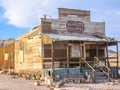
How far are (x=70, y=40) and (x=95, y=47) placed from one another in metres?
4.09

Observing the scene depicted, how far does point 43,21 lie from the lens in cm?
3005

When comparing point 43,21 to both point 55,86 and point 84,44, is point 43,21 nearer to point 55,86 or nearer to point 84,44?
point 84,44

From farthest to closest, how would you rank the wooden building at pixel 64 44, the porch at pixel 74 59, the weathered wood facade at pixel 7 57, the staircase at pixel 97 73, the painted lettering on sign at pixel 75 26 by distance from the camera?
the weathered wood facade at pixel 7 57 → the painted lettering on sign at pixel 75 26 → the wooden building at pixel 64 44 → the porch at pixel 74 59 → the staircase at pixel 97 73

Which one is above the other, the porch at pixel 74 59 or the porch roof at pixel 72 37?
the porch roof at pixel 72 37

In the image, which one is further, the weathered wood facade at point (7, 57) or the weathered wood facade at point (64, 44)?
the weathered wood facade at point (7, 57)

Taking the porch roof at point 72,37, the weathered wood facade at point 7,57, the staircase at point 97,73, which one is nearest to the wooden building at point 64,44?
the porch roof at point 72,37

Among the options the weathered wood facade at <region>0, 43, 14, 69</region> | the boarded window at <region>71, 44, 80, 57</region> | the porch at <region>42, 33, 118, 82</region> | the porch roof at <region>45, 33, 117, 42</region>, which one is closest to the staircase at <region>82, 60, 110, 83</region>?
the porch at <region>42, 33, 118, 82</region>

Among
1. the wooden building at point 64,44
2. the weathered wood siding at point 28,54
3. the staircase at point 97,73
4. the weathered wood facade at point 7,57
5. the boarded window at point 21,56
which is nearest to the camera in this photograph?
the staircase at point 97,73

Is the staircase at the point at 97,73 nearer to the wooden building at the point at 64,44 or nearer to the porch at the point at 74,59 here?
the porch at the point at 74,59

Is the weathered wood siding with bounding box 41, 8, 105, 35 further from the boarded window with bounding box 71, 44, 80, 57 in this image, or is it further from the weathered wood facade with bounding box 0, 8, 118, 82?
the boarded window with bounding box 71, 44, 80, 57

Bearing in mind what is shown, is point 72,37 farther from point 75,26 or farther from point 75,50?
point 75,26

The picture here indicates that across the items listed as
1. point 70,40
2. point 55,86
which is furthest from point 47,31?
point 55,86

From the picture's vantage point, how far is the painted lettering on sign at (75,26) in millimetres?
32103

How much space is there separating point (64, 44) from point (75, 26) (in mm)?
2775
